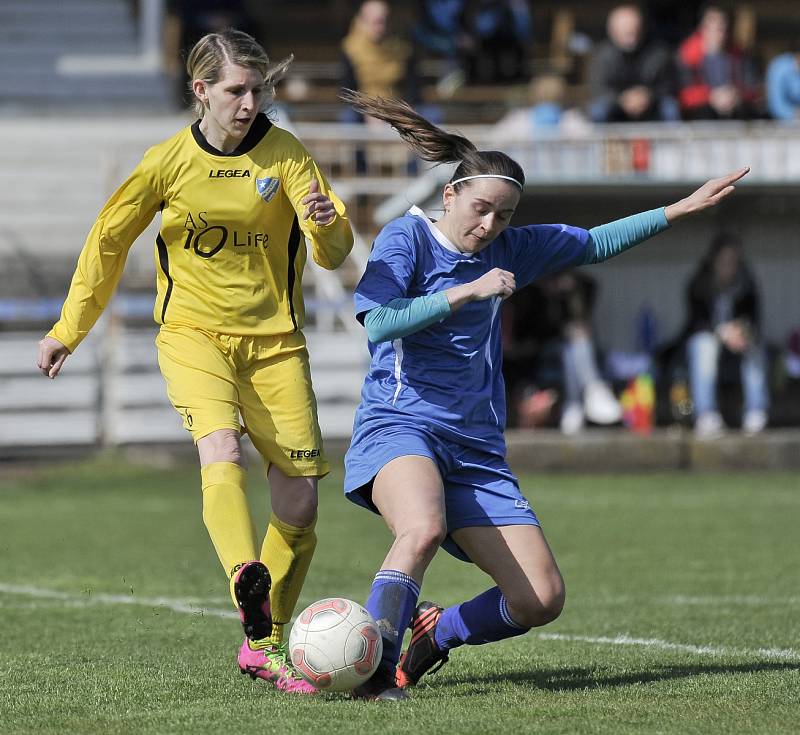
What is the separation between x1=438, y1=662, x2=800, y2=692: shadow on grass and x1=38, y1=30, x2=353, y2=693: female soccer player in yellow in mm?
825

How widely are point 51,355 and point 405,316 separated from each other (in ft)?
4.86

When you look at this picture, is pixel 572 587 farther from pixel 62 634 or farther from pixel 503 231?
pixel 503 231

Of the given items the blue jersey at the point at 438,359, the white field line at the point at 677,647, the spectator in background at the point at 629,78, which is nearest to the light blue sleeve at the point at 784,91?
the spectator in background at the point at 629,78

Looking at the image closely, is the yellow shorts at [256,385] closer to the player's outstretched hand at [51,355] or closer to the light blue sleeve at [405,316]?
the player's outstretched hand at [51,355]

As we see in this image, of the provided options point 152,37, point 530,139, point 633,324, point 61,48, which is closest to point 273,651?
point 530,139

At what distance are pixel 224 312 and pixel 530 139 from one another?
11.0 meters

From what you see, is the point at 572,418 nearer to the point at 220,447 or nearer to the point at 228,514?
the point at 220,447

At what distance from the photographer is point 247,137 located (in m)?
5.92

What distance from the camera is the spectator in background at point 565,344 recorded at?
16641mm

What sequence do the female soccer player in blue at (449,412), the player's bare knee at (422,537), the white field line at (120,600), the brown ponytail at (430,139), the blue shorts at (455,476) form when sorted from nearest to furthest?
the player's bare knee at (422,537) → the female soccer player in blue at (449,412) → the blue shorts at (455,476) → the brown ponytail at (430,139) → the white field line at (120,600)

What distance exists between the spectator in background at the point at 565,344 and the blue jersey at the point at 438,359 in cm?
1102

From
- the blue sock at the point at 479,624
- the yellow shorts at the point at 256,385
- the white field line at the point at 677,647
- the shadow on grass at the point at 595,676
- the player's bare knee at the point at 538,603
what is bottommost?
the white field line at the point at 677,647

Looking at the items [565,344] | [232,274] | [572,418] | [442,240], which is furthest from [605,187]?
[442,240]

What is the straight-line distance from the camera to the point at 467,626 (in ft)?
18.4
